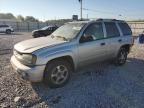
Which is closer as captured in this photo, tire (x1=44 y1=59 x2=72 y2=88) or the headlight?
the headlight

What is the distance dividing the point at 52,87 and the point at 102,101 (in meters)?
1.41

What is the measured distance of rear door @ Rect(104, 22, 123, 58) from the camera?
6332mm

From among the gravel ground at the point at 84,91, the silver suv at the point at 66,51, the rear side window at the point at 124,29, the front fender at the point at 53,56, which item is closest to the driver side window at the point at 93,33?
the silver suv at the point at 66,51

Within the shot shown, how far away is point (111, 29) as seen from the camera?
6.59m

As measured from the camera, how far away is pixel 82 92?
482 centimetres

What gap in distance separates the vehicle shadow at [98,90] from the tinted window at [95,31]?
1274 millimetres

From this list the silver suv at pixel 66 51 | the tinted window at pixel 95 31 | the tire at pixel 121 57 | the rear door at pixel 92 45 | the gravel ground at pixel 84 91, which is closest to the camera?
the gravel ground at pixel 84 91

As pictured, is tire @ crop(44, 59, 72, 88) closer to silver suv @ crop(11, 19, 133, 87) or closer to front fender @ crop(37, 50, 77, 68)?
silver suv @ crop(11, 19, 133, 87)

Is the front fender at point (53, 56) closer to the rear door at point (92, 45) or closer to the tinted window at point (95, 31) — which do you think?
the rear door at point (92, 45)

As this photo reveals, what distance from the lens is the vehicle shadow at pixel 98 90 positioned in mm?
4246

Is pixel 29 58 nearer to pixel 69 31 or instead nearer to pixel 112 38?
pixel 69 31

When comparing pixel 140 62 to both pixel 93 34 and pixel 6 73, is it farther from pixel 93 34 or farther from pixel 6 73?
pixel 6 73

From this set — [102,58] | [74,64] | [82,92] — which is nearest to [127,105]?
[82,92]

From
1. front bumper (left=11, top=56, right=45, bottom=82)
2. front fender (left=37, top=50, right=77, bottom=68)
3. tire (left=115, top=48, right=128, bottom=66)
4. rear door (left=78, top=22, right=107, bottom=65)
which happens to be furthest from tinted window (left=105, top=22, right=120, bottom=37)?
front bumper (left=11, top=56, right=45, bottom=82)
